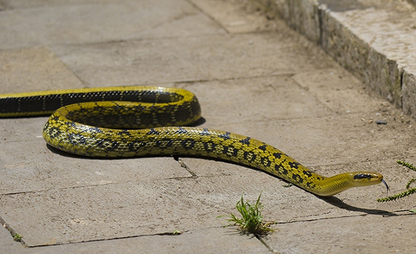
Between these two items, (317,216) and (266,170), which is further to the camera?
(266,170)

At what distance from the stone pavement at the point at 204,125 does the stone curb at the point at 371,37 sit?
20 cm

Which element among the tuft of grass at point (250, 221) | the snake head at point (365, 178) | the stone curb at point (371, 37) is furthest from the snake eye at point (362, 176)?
the stone curb at point (371, 37)

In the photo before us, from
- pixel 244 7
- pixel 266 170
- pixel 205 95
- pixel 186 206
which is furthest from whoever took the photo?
pixel 244 7

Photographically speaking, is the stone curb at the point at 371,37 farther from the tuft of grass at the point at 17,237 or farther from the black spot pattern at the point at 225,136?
the tuft of grass at the point at 17,237

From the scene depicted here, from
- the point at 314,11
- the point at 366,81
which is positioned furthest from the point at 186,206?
the point at 314,11

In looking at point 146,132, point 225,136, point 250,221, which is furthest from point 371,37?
point 250,221

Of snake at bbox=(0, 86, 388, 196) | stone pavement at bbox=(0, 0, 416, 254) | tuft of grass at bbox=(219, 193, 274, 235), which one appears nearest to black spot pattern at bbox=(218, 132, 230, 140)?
snake at bbox=(0, 86, 388, 196)

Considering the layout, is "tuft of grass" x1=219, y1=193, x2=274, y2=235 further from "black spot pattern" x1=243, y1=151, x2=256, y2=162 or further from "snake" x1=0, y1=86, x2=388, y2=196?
"black spot pattern" x1=243, y1=151, x2=256, y2=162

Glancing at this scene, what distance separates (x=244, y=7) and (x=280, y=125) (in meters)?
5.52

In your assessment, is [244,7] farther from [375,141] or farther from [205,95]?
[375,141]

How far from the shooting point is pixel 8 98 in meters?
7.63

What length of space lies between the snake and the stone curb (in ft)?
7.96

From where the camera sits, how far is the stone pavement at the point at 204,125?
5.04 metres

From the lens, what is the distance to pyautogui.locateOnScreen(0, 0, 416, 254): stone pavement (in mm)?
5039
